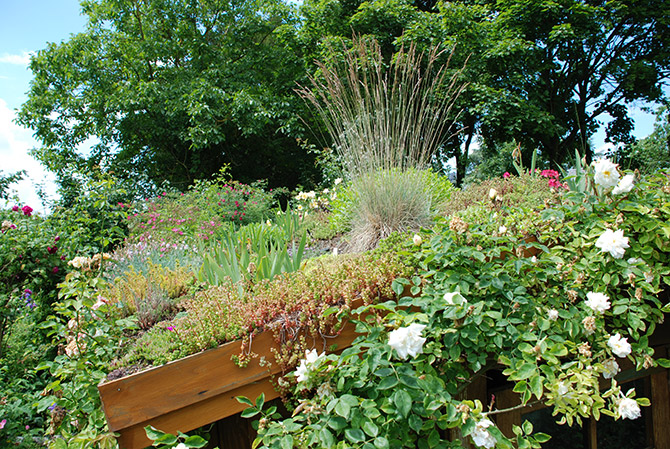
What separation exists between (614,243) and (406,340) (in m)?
0.92

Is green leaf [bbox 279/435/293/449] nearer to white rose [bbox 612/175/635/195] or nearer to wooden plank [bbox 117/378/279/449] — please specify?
wooden plank [bbox 117/378/279/449]

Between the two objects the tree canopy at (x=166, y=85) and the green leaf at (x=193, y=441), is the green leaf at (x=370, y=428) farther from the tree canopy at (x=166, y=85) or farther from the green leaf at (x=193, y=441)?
the tree canopy at (x=166, y=85)

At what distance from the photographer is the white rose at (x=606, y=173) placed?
160 centimetres

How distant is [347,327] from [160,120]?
1101 centimetres

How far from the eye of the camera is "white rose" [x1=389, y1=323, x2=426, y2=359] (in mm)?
1114

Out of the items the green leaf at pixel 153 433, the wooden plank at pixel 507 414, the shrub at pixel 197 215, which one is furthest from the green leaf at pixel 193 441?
the shrub at pixel 197 215

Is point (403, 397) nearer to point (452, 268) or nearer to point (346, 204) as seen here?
point (452, 268)

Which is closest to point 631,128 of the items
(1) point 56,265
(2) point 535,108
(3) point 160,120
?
(2) point 535,108

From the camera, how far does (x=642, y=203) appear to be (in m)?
1.69

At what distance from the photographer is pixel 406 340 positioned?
112 cm

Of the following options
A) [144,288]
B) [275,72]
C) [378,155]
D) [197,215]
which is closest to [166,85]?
[275,72]

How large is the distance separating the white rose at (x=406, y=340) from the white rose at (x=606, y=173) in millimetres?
1082

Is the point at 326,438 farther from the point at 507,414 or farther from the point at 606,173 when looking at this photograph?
the point at 606,173

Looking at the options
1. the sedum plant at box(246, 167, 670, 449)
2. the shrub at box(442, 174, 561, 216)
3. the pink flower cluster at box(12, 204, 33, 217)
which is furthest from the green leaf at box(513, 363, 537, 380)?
the pink flower cluster at box(12, 204, 33, 217)
